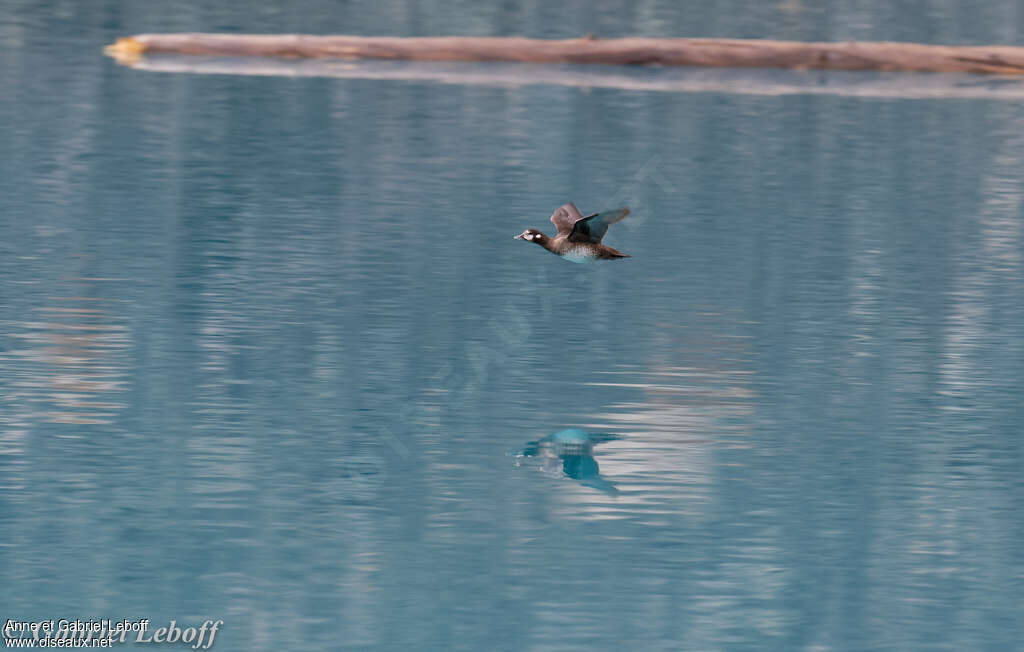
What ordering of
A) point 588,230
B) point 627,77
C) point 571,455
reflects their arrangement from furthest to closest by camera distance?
point 627,77 < point 588,230 < point 571,455

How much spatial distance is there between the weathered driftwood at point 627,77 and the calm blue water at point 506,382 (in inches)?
139

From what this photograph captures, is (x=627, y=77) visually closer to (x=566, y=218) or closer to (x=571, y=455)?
(x=566, y=218)

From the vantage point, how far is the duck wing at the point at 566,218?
11422 mm

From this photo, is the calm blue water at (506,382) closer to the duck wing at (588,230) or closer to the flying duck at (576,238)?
the flying duck at (576,238)

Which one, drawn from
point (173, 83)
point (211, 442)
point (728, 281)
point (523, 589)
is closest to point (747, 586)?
point (523, 589)

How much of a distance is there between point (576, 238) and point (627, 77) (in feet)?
48.4

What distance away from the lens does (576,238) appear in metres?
11.3

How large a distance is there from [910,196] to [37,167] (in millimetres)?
8051

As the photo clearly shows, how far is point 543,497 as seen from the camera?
29.2 ft

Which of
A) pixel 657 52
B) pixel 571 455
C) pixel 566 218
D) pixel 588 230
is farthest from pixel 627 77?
pixel 571 455

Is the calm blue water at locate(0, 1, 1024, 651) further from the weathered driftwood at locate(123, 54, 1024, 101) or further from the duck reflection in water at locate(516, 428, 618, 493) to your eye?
the weathered driftwood at locate(123, 54, 1024, 101)

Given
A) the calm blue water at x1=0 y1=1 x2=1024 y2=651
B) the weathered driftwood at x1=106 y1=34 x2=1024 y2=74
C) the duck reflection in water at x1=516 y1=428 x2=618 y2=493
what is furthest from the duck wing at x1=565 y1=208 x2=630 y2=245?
the weathered driftwood at x1=106 y1=34 x2=1024 y2=74

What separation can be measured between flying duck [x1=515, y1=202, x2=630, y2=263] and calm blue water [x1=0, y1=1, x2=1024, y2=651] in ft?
2.10

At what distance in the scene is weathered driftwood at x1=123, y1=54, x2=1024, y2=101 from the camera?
24.7 metres
